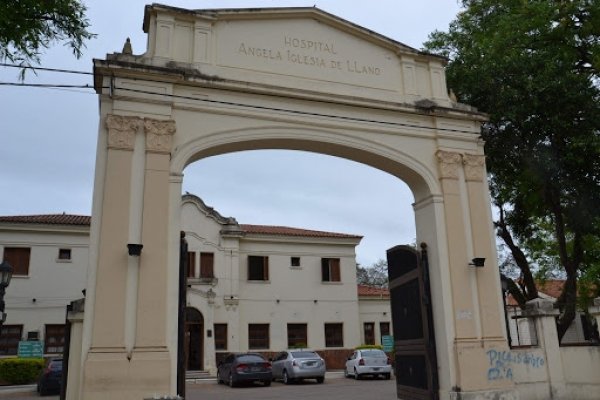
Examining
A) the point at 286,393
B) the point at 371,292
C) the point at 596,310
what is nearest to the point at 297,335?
the point at 371,292

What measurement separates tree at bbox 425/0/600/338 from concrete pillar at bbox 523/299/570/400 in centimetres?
251

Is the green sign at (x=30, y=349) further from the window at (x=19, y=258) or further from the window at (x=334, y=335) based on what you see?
the window at (x=334, y=335)

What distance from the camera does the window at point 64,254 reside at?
1014 inches

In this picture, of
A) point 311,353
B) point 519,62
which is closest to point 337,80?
point 519,62

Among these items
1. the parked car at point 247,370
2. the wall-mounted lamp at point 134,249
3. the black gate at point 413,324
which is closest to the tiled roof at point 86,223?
the parked car at point 247,370

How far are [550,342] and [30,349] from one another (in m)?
19.2

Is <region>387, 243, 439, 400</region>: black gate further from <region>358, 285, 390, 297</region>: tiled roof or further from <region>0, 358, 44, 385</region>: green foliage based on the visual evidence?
<region>358, 285, 390, 297</region>: tiled roof

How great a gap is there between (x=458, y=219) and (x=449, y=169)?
109 cm

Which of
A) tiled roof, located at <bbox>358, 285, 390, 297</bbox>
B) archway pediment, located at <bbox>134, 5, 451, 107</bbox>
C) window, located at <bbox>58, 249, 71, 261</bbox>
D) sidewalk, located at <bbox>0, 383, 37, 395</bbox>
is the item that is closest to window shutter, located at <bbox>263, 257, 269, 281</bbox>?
tiled roof, located at <bbox>358, 285, 390, 297</bbox>

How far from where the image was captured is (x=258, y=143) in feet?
36.0

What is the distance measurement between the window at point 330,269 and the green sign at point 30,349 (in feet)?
45.6

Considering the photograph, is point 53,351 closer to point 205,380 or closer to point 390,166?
point 205,380

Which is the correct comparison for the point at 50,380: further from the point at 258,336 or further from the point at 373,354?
the point at 258,336

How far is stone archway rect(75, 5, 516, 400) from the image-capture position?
899cm
